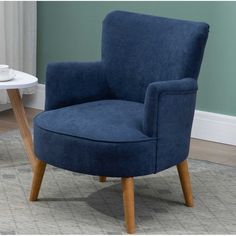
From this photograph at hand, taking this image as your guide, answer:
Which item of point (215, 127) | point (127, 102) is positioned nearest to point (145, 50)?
point (127, 102)

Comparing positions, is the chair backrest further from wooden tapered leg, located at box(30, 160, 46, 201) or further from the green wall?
the green wall

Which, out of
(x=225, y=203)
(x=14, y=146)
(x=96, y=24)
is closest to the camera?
(x=225, y=203)

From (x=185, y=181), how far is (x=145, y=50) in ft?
2.02

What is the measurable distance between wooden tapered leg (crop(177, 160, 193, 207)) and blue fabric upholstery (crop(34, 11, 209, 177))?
0.08 m

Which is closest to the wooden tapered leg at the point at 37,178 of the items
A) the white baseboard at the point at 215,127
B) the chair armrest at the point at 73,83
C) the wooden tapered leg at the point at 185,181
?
the chair armrest at the point at 73,83

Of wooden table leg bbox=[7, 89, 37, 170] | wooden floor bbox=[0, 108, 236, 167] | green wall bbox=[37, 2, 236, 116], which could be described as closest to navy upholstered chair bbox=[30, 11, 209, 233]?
wooden table leg bbox=[7, 89, 37, 170]

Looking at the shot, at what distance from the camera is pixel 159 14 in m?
3.79

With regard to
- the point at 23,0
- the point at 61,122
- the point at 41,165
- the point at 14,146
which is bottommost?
the point at 14,146

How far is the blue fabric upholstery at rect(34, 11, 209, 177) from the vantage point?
2.36 metres

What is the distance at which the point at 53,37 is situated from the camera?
421 centimetres

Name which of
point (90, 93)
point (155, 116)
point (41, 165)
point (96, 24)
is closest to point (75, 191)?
point (41, 165)

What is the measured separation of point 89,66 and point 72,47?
1367 millimetres

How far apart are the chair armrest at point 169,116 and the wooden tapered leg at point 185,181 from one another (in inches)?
3.7

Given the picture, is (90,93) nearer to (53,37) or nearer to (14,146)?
(14,146)
